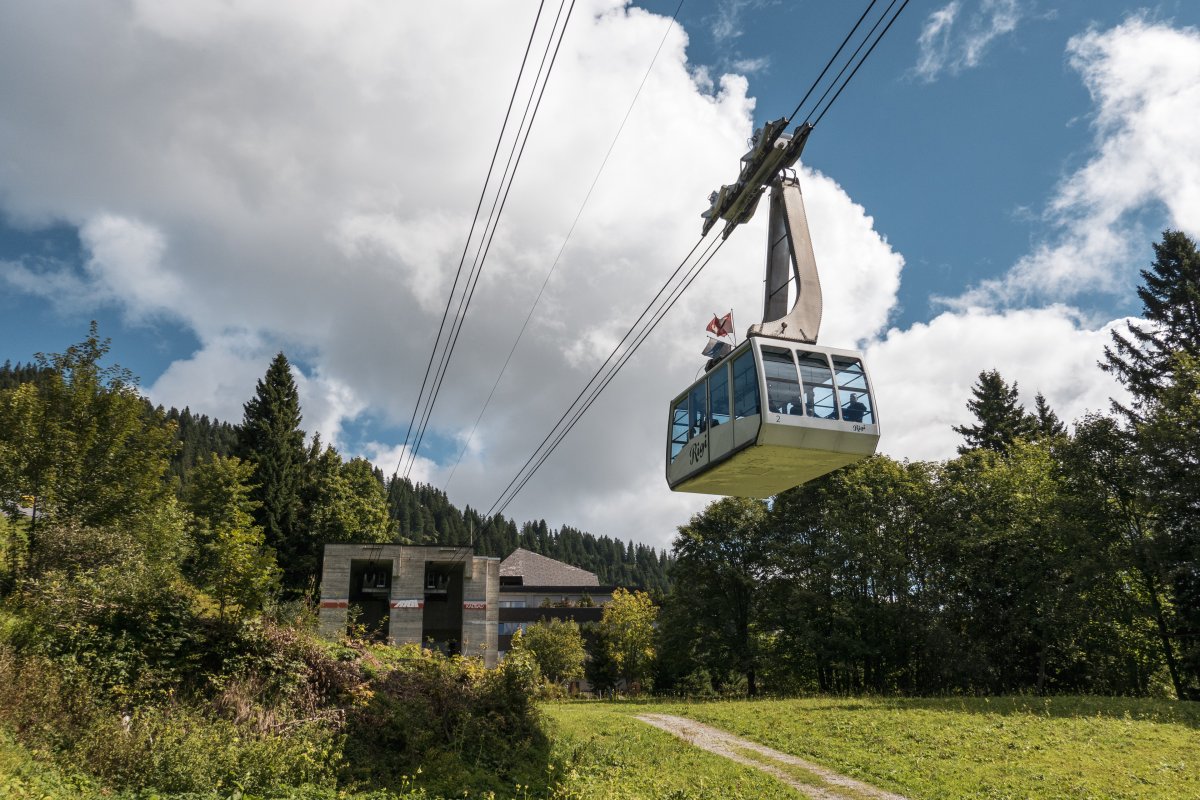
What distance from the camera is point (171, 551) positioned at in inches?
1143

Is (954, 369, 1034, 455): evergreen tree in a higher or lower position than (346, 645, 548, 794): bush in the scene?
higher

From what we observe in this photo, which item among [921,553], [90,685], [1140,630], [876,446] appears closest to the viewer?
[876,446]

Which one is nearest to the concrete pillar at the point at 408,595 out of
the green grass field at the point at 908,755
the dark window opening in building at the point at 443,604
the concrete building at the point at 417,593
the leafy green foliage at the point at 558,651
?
the concrete building at the point at 417,593

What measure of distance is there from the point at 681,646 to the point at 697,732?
771 inches

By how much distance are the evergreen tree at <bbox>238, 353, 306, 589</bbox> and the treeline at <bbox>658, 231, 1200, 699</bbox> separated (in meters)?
27.5

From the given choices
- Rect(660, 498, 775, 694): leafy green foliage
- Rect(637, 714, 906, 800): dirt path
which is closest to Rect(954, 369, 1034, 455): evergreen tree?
Rect(660, 498, 775, 694): leafy green foliage

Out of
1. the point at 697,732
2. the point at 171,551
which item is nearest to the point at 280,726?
the point at 697,732

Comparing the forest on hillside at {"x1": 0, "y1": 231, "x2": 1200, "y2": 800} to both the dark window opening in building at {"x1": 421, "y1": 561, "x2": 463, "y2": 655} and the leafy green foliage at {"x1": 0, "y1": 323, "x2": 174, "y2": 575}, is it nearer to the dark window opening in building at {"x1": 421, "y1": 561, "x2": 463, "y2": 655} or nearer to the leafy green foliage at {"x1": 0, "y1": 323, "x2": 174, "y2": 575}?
the leafy green foliage at {"x1": 0, "y1": 323, "x2": 174, "y2": 575}

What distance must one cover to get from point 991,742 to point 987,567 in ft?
69.8

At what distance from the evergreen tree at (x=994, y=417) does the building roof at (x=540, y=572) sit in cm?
4445

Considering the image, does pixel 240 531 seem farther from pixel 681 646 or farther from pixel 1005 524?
pixel 1005 524

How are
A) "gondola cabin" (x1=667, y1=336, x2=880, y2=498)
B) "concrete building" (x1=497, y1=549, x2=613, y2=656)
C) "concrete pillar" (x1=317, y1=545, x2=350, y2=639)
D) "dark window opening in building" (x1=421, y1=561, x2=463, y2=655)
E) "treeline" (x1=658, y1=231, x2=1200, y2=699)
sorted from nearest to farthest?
"gondola cabin" (x1=667, y1=336, x2=880, y2=498), "treeline" (x1=658, y1=231, x2=1200, y2=699), "concrete pillar" (x1=317, y1=545, x2=350, y2=639), "dark window opening in building" (x1=421, y1=561, x2=463, y2=655), "concrete building" (x1=497, y1=549, x2=613, y2=656)

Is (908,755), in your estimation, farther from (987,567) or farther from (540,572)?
(540,572)

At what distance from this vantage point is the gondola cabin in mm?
12352
